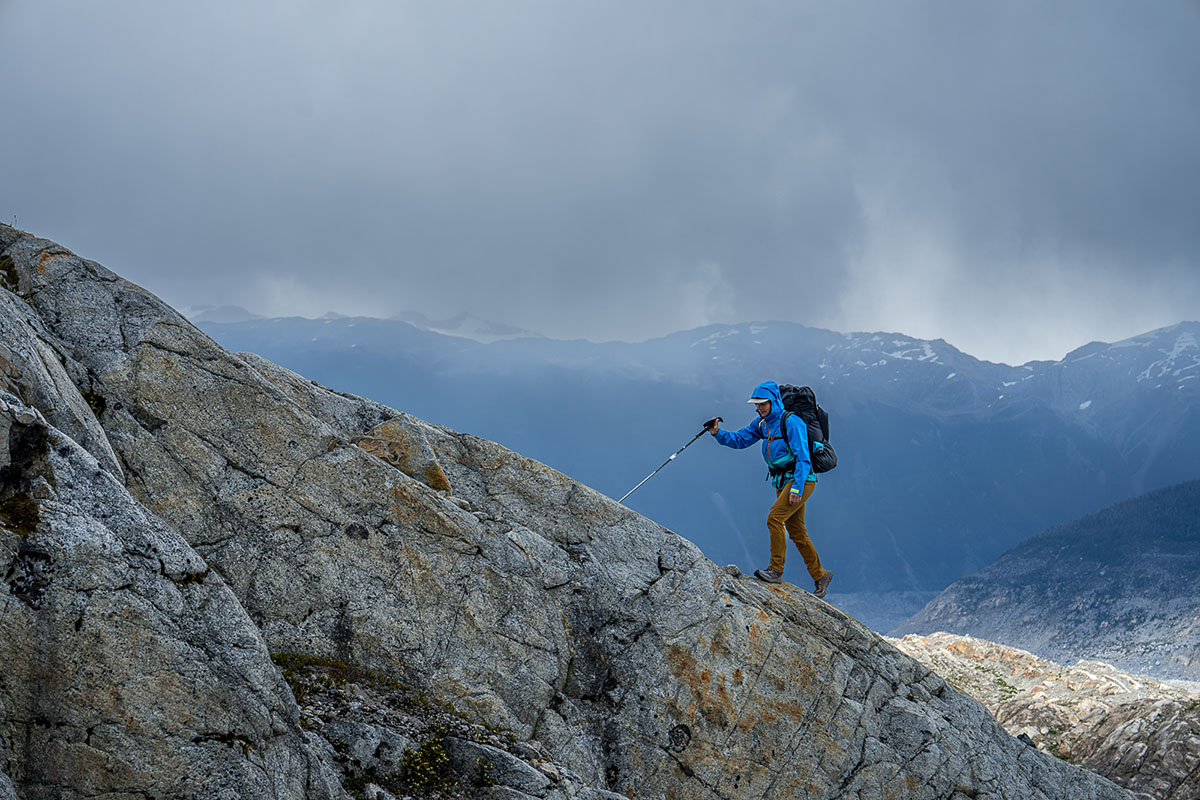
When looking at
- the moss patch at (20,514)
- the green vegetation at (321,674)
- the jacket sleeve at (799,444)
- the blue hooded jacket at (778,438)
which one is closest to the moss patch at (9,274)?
the moss patch at (20,514)

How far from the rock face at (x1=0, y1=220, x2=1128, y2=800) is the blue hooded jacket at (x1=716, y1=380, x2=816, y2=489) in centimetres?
354

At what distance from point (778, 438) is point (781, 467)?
34.7 inches

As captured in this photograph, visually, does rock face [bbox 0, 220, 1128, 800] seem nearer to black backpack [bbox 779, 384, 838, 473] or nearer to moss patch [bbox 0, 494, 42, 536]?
moss patch [bbox 0, 494, 42, 536]

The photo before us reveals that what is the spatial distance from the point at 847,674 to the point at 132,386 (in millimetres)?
18861

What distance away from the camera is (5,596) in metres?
9.10

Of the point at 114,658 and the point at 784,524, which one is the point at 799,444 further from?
the point at 114,658

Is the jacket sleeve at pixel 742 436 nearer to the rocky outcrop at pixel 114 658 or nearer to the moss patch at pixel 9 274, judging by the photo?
the rocky outcrop at pixel 114 658

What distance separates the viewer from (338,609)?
1548cm

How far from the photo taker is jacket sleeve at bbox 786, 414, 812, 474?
21.3 meters

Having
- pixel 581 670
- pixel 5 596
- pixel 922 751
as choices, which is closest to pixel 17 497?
pixel 5 596

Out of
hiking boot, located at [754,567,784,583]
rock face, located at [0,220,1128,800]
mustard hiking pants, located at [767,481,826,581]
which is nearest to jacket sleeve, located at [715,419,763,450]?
mustard hiking pants, located at [767,481,826,581]

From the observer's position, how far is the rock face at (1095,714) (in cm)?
2689

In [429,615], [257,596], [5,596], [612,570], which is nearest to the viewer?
[5,596]

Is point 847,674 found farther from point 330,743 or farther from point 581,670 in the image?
point 330,743
